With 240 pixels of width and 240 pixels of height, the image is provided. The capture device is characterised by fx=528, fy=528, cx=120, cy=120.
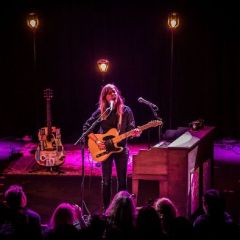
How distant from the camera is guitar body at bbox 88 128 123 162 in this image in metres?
8.14

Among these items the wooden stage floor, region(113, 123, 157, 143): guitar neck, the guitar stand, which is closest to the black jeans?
region(113, 123, 157, 143): guitar neck

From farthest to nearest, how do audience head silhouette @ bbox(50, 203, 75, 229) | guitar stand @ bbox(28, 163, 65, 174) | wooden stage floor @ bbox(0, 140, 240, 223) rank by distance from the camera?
1. guitar stand @ bbox(28, 163, 65, 174)
2. wooden stage floor @ bbox(0, 140, 240, 223)
3. audience head silhouette @ bbox(50, 203, 75, 229)

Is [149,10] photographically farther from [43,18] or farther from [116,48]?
[43,18]

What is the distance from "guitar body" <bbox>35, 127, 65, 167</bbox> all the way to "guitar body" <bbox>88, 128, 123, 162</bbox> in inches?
156

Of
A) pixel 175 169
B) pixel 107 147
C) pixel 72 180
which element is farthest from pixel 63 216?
pixel 72 180

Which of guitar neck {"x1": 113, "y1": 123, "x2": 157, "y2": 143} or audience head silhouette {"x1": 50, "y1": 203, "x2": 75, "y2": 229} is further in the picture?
guitar neck {"x1": 113, "y1": 123, "x2": 157, "y2": 143}

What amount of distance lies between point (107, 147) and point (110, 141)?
0.10 m

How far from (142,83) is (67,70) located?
2.42m

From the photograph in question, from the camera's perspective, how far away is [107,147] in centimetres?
815

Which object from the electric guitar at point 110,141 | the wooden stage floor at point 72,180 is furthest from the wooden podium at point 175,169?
the wooden stage floor at point 72,180

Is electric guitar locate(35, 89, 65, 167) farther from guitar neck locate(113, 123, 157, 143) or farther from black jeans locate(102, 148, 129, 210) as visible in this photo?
guitar neck locate(113, 123, 157, 143)

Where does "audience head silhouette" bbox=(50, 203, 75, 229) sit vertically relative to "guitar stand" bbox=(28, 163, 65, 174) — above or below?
above

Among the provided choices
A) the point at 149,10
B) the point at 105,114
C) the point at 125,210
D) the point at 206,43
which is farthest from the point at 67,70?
the point at 125,210

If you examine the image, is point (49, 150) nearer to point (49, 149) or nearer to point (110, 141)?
point (49, 149)
